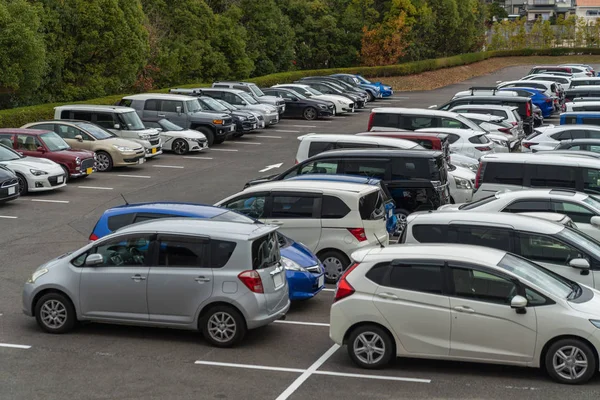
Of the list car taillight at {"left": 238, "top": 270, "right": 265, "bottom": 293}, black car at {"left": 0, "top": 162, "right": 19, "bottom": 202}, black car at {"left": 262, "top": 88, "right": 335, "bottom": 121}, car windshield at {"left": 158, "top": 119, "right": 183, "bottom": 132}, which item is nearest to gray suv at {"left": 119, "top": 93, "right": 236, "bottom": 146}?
car windshield at {"left": 158, "top": 119, "right": 183, "bottom": 132}

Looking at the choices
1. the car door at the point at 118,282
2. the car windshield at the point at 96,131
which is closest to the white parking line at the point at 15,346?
the car door at the point at 118,282

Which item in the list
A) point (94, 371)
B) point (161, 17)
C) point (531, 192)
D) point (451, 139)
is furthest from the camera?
point (161, 17)

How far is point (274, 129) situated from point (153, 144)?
31.7ft

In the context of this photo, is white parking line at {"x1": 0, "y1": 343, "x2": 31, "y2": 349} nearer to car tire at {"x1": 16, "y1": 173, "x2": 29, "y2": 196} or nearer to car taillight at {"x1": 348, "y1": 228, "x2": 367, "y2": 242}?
car taillight at {"x1": 348, "y1": 228, "x2": 367, "y2": 242}

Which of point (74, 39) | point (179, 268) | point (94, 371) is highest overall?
point (74, 39)

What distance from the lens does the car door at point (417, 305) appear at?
10609mm

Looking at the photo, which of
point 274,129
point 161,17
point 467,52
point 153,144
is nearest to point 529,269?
point 153,144

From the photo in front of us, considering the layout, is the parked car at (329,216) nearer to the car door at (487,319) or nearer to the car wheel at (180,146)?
the car door at (487,319)

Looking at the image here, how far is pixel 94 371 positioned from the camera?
10.8 metres

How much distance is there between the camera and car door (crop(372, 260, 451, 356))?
1061 centimetres

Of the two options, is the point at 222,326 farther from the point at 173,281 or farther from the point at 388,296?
the point at 388,296

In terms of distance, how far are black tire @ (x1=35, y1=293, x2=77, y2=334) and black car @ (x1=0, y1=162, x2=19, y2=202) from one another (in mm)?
9641

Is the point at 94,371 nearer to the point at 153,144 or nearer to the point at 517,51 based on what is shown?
the point at 153,144

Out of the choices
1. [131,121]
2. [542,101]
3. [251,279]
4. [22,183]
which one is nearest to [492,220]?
[251,279]
